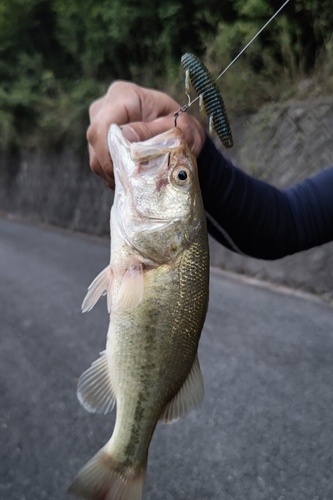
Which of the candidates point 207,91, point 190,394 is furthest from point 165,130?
point 190,394

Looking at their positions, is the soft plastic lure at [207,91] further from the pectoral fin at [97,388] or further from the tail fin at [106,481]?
the tail fin at [106,481]

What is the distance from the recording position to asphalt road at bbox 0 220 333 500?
2.74 m

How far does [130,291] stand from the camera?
4.28 ft

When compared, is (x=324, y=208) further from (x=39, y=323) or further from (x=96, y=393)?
(x=39, y=323)

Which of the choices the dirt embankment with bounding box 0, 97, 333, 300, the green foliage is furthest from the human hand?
the green foliage

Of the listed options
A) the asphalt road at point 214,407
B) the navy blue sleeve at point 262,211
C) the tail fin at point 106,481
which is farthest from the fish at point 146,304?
the asphalt road at point 214,407

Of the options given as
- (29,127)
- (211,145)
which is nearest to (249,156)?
(211,145)

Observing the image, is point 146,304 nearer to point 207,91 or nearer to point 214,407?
point 207,91

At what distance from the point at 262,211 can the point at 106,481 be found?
1192 millimetres

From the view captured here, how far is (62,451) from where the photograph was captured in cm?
297

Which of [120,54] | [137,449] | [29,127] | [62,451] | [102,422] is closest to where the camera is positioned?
[137,449]

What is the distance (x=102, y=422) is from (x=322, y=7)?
6.28m

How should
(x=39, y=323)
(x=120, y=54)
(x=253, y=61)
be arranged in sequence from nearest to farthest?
1. (x=39, y=323)
2. (x=253, y=61)
3. (x=120, y=54)

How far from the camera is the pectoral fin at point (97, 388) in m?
1.42
